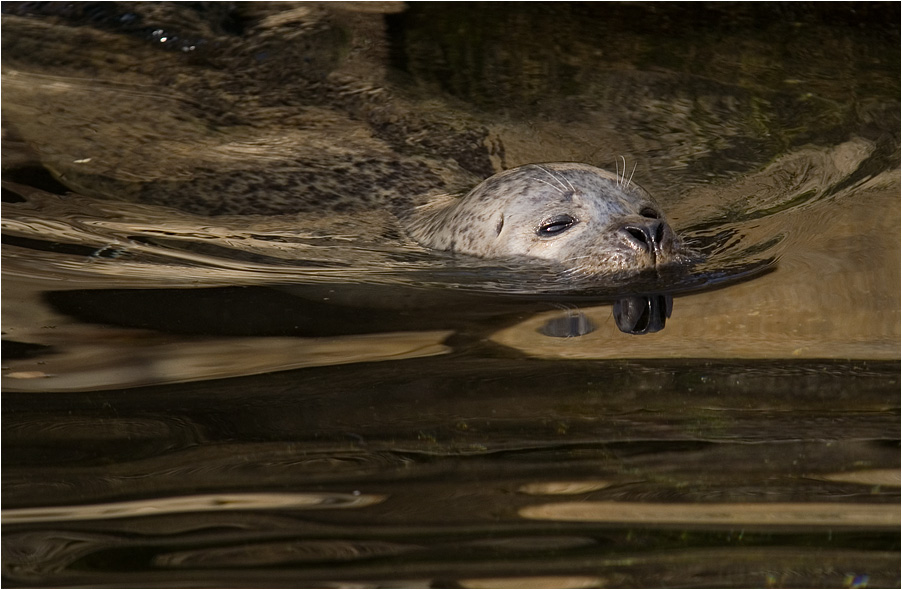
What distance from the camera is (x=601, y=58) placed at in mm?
8750

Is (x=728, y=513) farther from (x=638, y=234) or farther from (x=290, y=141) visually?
(x=290, y=141)

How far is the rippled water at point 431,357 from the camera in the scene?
262cm

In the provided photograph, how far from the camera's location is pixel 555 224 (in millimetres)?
5348

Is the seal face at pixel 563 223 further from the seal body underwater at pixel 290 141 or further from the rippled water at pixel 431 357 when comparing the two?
the rippled water at pixel 431 357

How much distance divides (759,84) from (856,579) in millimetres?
6318

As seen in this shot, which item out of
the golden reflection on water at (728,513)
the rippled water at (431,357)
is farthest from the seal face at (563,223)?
the golden reflection on water at (728,513)

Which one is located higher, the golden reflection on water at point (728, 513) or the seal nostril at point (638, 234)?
the seal nostril at point (638, 234)

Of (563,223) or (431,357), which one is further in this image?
(563,223)

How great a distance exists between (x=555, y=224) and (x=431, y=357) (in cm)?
183

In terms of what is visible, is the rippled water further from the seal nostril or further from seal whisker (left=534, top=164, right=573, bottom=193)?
seal whisker (left=534, top=164, right=573, bottom=193)

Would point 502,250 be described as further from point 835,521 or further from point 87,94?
point 87,94

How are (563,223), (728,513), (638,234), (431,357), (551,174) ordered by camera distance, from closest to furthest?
(728,513) < (431,357) < (638,234) < (563,223) < (551,174)

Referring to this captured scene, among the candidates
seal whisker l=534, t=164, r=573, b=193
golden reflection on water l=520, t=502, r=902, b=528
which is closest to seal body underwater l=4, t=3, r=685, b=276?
seal whisker l=534, t=164, r=573, b=193

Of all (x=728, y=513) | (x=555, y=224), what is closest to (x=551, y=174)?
(x=555, y=224)
